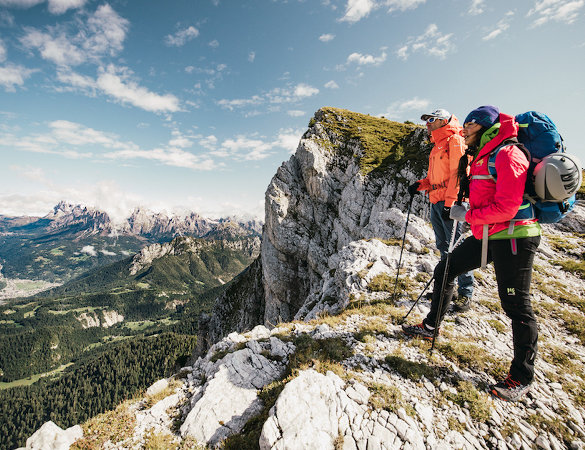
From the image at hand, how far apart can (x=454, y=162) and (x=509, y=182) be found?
124 inches

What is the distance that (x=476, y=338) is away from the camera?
745 centimetres

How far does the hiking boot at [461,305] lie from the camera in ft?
28.8

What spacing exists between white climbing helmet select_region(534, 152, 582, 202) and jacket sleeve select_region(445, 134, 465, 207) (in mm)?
2715

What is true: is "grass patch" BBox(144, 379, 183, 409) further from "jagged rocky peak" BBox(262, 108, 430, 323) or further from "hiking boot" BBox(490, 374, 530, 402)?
"jagged rocky peak" BBox(262, 108, 430, 323)

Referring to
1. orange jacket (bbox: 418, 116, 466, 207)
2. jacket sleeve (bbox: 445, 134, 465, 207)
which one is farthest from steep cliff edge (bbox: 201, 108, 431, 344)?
jacket sleeve (bbox: 445, 134, 465, 207)

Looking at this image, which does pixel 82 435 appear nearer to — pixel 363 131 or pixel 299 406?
pixel 299 406

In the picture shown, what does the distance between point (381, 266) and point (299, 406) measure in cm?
1009

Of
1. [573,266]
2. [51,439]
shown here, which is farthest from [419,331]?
[573,266]

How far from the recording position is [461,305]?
8789mm

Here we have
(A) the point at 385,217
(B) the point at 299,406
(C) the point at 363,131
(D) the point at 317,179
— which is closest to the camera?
(B) the point at 299,406

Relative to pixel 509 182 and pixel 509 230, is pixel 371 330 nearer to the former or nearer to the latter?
pixel 509 230

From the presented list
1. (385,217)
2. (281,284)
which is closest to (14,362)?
(281,284)

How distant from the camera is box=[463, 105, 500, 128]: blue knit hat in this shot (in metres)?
5.49

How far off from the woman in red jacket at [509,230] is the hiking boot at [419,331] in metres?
1.96
